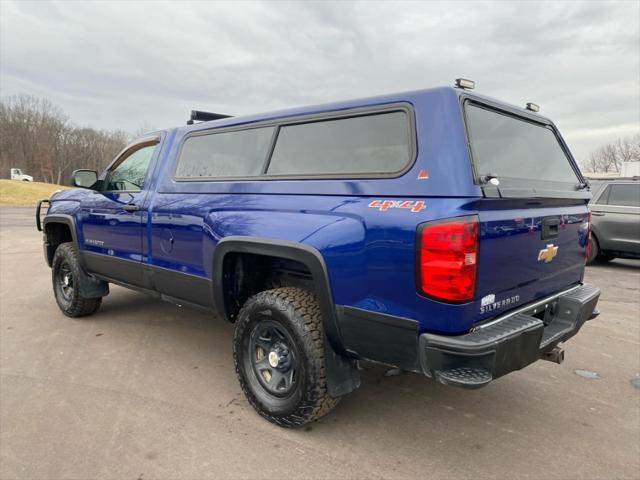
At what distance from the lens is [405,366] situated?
2338mm

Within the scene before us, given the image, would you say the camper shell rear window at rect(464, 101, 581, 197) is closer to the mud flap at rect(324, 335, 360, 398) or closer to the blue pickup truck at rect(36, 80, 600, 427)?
the blue pickup truck at rect(36, 80, 600, 427)

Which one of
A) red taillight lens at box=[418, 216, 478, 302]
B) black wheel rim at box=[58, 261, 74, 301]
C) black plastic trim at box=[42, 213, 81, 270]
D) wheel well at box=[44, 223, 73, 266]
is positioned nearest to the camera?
red taillight lens at box=[418, 216, 478, 302]

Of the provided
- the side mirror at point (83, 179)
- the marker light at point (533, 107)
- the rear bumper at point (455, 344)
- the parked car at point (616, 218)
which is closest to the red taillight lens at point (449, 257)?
the rear bumper at point (455, 344)

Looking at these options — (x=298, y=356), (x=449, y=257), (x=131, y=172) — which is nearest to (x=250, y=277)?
(x=298, y=356)

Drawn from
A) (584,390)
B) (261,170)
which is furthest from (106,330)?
(584,390)

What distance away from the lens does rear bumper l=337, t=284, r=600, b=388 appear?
2131mm

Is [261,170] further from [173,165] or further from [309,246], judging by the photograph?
[173,165]

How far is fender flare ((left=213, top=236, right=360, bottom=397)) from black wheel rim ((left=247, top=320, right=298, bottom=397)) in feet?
0.85

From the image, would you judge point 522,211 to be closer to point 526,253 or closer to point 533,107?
point 526,253

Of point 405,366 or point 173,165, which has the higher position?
point 173,165

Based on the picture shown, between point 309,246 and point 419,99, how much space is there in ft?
3.25

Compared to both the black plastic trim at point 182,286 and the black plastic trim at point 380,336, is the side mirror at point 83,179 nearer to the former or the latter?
the black plastic trim at point 182,286

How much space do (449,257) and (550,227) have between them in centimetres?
98

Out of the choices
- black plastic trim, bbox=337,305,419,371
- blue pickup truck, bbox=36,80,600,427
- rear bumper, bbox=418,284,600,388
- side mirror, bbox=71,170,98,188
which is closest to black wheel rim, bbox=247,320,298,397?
blue pickup truck, bbox=36,80,600,427
